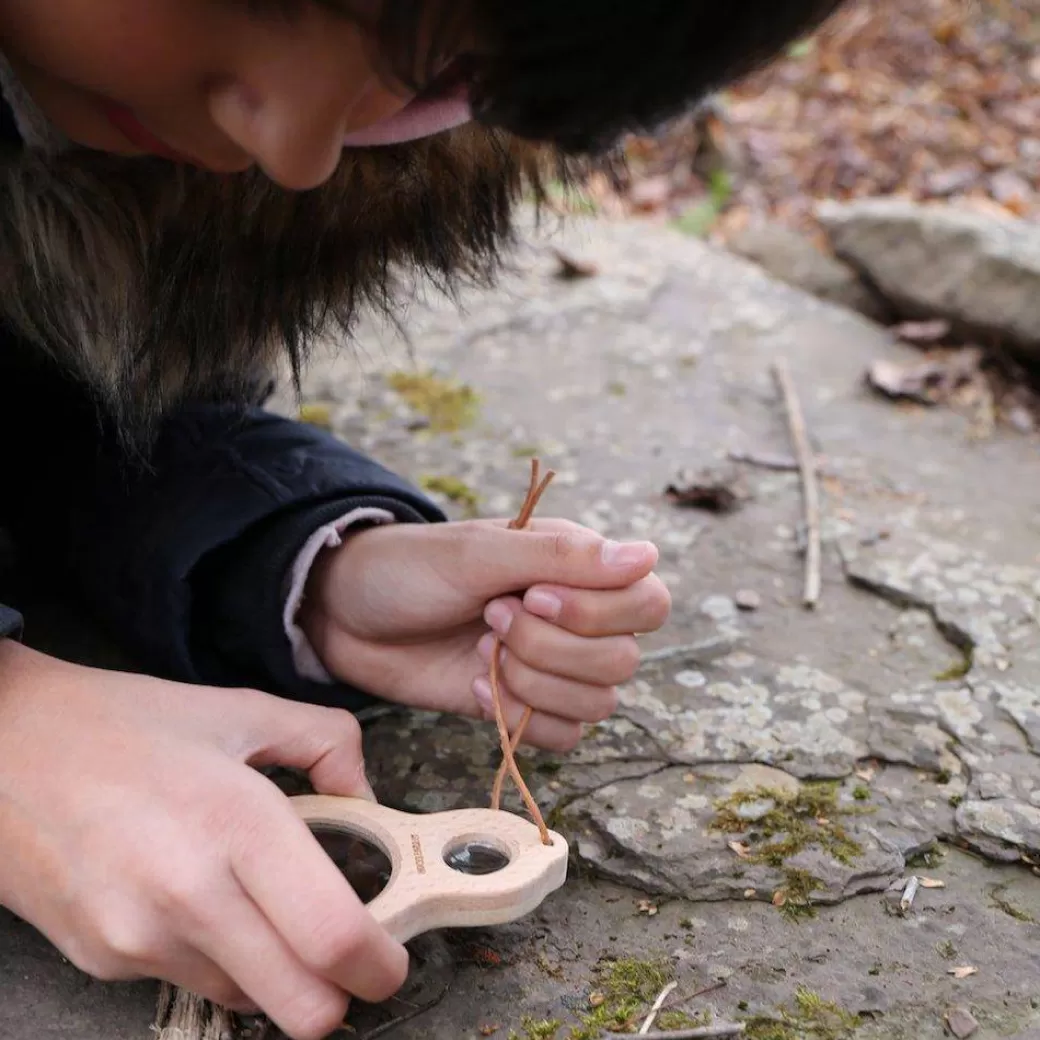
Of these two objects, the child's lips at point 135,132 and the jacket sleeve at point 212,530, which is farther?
the jacket sleeve at point 212,530

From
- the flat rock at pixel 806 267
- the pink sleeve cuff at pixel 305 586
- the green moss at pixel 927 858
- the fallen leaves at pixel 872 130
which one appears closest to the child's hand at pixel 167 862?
the pink sleeve cuff at pixel 305 586

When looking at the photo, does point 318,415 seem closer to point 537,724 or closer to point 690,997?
point 537,724

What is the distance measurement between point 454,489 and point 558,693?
1.78 feet

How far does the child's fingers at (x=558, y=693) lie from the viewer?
1.04 metres

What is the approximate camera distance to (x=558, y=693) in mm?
1038

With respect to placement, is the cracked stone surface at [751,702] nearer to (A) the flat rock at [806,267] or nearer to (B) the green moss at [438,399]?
(B) the green moss at [438,399]

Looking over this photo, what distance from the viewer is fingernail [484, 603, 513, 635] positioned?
1.05m

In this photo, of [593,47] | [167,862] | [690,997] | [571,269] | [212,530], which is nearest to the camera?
[593,47]

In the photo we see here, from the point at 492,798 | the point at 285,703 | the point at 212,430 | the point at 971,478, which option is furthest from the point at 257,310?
the point at 971,478

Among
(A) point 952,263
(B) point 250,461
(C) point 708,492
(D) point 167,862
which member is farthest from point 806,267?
(D) point 167,862

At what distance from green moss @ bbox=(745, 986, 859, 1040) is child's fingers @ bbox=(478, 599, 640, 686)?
0.96 ft

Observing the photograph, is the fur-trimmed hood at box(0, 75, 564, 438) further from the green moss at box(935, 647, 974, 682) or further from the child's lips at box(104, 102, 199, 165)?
the green moss at box(935, 647, 974, 682)

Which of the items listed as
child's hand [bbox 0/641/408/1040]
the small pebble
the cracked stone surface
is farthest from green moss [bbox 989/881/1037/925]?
child's hand [bbox 0/641/408/1040]

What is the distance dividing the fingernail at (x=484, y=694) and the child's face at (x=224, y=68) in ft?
1.50
